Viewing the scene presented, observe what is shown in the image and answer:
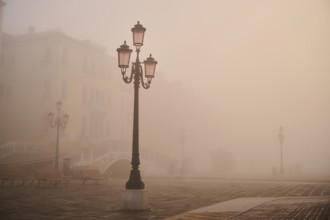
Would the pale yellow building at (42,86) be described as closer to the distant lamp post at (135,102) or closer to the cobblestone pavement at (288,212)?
the distant lamp post at (135,102)

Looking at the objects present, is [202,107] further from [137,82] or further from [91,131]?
[137,82]

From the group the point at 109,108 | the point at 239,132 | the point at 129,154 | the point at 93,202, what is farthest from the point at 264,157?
the point at 93,202

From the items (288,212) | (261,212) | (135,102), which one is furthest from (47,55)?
(288,212)

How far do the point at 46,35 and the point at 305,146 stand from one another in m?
63.0

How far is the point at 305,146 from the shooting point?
90.5 metres

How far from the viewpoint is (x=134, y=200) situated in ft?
39.9

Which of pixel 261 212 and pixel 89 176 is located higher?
pixel 89 176

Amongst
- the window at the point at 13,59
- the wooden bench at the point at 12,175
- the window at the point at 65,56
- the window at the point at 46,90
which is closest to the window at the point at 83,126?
the window at the point at 46,90

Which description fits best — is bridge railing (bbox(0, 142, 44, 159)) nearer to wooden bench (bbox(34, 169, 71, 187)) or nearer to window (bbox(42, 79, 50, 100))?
window (bbox(42, 79, 50, 100))

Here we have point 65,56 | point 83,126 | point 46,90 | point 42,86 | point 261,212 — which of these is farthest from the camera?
point 83,126

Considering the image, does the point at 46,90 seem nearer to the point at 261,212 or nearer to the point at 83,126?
the point at 83,126

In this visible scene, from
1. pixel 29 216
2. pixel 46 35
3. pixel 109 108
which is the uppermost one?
pixel 46 35

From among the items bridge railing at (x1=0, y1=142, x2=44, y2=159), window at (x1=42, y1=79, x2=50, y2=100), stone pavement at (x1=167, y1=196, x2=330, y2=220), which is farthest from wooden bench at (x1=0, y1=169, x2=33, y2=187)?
window at (x1=42, y1=79, x2=50, y2=100)

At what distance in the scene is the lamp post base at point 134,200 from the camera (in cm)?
1211
